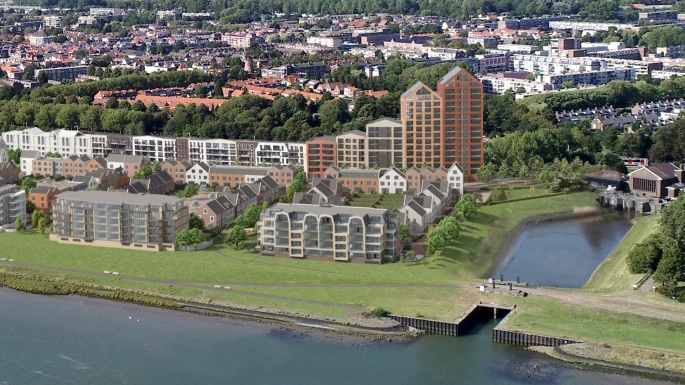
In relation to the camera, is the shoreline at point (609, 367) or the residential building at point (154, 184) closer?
the shoreline at point (609, 367)

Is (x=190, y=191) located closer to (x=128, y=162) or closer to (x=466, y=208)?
(x=128, y=162)

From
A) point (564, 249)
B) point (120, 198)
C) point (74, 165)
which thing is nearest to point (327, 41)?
point (74, 165)

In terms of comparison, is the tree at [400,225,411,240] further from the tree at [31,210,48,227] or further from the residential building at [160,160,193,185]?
the residential building at [160,160,193,185]

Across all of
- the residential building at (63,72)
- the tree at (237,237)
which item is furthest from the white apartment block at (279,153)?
the residential building at (63,72)

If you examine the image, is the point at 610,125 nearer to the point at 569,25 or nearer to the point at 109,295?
the point at 109,295

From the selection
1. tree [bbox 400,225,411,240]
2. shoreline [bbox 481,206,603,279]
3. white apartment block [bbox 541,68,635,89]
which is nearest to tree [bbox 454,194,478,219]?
shoreline [bbox 481,206,603,279]

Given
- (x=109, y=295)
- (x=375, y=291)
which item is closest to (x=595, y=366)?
(x=375, y=291)

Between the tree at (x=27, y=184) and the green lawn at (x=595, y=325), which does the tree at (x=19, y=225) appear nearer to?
the tree at (x=27, y=184)
